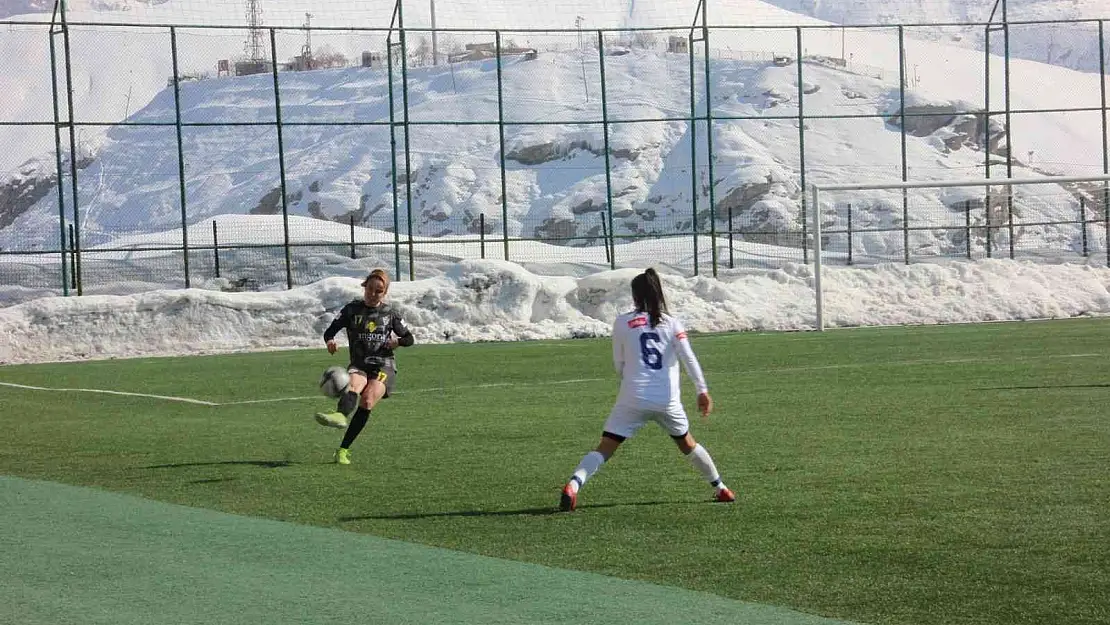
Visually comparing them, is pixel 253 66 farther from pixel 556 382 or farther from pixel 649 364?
pixel 649 364

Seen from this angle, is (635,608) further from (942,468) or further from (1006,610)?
(942,468)

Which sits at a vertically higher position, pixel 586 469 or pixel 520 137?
pixel 520 137

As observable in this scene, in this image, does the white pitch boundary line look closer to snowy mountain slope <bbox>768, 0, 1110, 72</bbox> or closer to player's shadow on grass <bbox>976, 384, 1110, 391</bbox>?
player's shadow on grass <bbox>976, 384, 1110, 391</bbox>

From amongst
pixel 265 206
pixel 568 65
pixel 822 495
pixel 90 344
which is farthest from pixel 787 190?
pixel 822 495

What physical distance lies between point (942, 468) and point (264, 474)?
4.73 meters

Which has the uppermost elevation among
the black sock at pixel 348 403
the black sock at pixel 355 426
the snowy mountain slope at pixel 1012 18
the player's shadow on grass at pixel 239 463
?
the snowy mountain slope at pixel 1012 18

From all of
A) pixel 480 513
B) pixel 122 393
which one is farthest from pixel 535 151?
pixel 480 513

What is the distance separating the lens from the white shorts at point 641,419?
9.51 meters

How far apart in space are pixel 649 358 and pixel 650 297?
1.14ft

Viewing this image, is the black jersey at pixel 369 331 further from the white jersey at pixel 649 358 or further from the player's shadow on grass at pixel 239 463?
the white jersey at pixel 649 358

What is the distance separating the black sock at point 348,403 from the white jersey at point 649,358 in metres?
3.32

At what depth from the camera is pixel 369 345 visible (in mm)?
12641

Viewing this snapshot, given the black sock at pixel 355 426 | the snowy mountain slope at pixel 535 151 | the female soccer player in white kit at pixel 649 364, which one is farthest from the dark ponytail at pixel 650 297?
the snowy mountain slope at pixel 535 151

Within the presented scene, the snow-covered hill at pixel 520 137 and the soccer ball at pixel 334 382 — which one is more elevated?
the snow-covered hill at pixel 520 137
